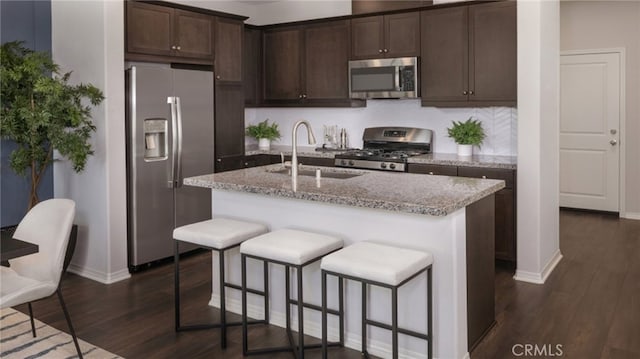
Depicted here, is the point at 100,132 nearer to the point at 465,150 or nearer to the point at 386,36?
the point at 386,36

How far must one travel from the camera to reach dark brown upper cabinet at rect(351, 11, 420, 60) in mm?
5254

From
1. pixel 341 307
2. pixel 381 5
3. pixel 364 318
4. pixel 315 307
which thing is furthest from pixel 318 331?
pixel 381 5

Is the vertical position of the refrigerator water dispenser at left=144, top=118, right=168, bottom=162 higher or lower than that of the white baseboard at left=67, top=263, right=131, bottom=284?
higher

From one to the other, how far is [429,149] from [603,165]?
2.82 m

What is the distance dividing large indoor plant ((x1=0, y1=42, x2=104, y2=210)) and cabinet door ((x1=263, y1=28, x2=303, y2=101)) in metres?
2.42

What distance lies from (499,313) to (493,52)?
7.69ft

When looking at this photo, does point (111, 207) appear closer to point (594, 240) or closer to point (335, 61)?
point (335, 61)

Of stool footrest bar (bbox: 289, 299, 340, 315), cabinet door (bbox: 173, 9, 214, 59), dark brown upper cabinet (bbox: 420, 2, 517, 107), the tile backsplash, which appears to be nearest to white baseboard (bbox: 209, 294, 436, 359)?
stool footrest bar (bbox: 289, 299, 340, 315)

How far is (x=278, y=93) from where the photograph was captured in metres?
6.27

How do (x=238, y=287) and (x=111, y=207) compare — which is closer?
(x=238, y=287)

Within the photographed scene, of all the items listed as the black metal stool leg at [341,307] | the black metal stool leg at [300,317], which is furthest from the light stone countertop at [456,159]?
the black metal stool leg at [300,317]

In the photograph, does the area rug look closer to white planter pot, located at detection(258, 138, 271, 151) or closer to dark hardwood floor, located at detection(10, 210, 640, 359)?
dark hardwood floor, located at detection(10, 210, 640, 359)

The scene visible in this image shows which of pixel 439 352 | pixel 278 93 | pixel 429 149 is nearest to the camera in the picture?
pixel 439 352

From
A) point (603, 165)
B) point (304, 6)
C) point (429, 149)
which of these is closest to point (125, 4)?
point (304, 6)
